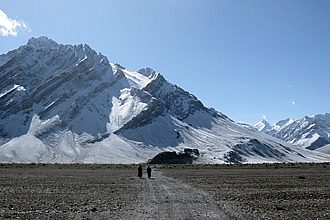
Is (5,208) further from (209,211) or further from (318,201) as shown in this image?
(318,201)

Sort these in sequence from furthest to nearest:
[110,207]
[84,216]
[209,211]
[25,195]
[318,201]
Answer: [25,195], [318,201], [110,207], [209,211], [84,216]

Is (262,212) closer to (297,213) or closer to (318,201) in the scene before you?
(297,213)

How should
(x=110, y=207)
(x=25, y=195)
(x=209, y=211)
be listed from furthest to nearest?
(x=25, y=195) → (x=110, y=207) → (x=209, y=211)

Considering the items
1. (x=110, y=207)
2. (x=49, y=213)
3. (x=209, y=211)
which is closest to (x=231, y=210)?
(x=209, y=211)

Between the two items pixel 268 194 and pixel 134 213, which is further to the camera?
pixel 268 194

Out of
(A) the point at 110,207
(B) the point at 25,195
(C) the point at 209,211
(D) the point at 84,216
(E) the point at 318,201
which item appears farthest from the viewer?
(B) the point at 25,195

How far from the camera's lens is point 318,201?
90.2 feet

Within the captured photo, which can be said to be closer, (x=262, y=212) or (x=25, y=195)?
(x=262, y=212)

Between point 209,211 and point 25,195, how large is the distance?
1501cm

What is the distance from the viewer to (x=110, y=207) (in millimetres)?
24984

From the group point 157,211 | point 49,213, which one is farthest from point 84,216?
point 157,211

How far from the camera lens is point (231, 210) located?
23.5 meters

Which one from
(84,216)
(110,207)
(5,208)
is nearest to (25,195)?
(5,208)

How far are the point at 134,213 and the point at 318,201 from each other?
476 inches
